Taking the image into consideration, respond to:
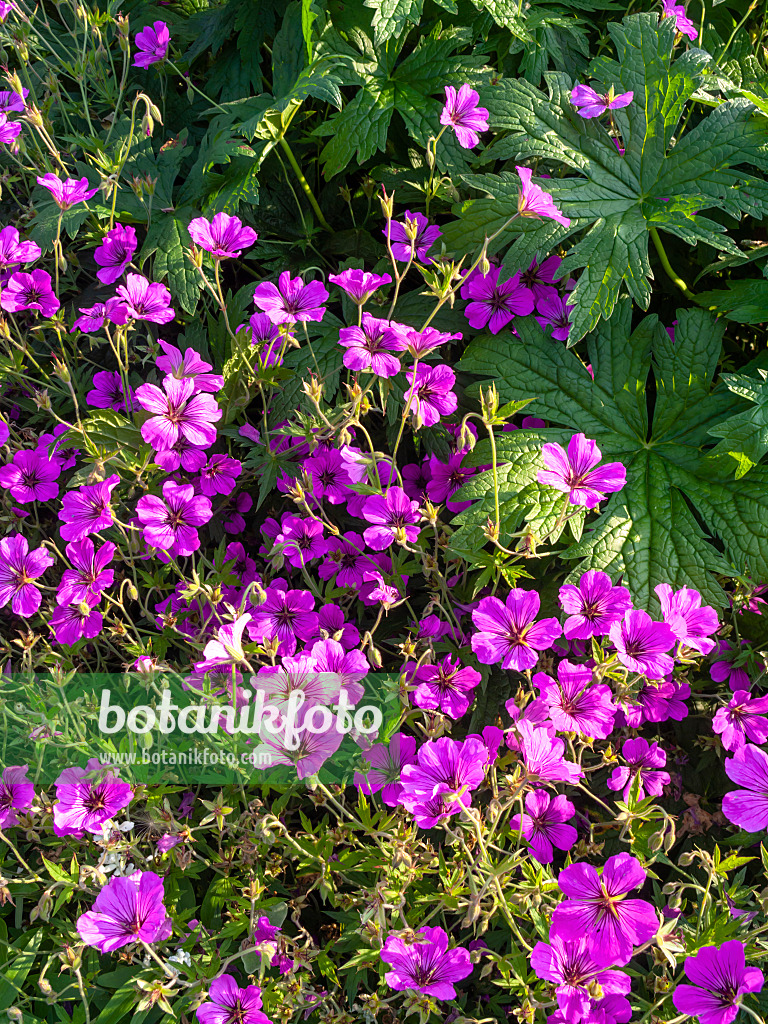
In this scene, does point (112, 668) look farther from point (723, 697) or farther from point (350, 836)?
point (723, 697)

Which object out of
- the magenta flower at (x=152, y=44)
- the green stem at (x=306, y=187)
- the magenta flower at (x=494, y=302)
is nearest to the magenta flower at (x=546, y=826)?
the magenta flower at (x=494, y=302)

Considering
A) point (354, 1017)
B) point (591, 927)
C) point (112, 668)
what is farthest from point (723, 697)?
point (112, 668)

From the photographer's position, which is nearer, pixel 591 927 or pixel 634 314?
pixel 591 927

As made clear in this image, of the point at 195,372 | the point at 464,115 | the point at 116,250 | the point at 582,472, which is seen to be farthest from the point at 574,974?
the point at 116,250

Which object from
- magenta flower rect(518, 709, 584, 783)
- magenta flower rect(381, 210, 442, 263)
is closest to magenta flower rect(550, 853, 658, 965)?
magenta flower rect(518, 709, 584, 783)

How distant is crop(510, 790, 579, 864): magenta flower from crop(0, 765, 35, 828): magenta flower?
871mm

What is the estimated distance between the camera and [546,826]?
1.43m

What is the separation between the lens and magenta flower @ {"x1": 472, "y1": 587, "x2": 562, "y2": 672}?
135 cm

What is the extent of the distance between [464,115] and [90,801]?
152cm

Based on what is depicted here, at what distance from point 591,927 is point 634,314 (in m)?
1.49

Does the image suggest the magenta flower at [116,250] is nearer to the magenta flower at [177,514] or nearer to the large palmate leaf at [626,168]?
the magenta flower at [177,514]

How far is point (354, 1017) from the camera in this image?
136 centimetres

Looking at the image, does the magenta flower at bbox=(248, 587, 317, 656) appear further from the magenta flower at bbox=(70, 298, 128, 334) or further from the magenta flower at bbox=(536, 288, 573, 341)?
the magenta flower at bbox=(536, 288, 573, 341)

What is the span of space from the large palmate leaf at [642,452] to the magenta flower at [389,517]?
0.11 meters
